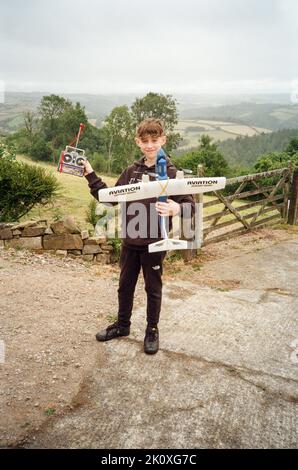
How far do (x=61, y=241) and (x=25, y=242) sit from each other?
615 mm

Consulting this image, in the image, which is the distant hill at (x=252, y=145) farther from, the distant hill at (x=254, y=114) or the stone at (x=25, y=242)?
the stone at (x=25, y=242)

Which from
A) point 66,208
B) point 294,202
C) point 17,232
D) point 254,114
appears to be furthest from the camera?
point 254,114

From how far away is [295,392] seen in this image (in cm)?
316

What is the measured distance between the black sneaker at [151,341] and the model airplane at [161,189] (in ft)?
3.37

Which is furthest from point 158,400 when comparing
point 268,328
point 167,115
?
point 167,115

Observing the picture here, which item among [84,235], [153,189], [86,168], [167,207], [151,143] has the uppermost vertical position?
[151,143]

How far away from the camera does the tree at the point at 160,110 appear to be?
127 ft

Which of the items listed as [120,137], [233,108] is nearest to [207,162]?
[120,137]

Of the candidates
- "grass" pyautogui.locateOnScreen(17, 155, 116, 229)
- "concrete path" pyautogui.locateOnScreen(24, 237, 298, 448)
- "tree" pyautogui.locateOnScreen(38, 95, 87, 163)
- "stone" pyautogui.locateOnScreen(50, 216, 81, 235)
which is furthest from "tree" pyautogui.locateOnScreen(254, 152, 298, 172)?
"tree" pyautogui.locateOnScreen(38, 95, 87, 163)

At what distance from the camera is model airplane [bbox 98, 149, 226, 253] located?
9.78 ft

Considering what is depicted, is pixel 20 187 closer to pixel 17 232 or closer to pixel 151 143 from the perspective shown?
pixel 17 232

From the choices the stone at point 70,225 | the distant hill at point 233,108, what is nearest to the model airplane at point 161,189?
the stone at point 70,225

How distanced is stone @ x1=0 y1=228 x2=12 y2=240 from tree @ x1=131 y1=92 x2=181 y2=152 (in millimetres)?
33702

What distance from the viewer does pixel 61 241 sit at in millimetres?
6445
